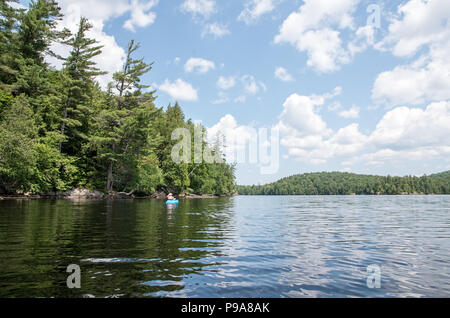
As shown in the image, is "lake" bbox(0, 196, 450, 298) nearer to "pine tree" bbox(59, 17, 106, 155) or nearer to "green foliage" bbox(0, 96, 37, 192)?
"green foliage" bbox(0, 96, 37, 192)

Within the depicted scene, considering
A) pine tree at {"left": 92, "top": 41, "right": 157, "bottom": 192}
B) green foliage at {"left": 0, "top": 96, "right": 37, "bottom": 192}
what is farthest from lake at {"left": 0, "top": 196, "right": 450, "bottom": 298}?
pine tree at {"left": 92, "top": 41, "right": 157, "bottom": 192}

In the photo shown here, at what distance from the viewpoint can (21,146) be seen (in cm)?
3525

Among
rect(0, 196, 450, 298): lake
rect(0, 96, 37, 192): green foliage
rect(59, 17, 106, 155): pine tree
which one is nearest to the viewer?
rect(0, 196, 450, 298): lake

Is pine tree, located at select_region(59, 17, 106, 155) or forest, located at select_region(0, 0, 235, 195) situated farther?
pine tree, located at select_region(59, 17, 106, 155)

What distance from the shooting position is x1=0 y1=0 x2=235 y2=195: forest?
126ft

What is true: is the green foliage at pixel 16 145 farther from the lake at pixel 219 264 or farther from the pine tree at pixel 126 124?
the lake at pixel 219 264

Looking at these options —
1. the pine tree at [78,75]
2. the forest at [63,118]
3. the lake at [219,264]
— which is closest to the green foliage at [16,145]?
the forest at [63,118]

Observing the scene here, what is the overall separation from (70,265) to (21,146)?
35.1 meters

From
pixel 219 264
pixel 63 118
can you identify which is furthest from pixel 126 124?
pixel 219 264

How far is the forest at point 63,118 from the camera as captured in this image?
38.3 meters

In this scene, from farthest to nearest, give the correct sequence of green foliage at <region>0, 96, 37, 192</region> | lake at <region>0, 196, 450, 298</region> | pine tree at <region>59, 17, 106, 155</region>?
1. pine tree at <region>59, 17, 106, 155</region>
2. green foliage at <region>0, 96, 37, 192</region>
3. lake at <region>0, 196, 450, 298</region>

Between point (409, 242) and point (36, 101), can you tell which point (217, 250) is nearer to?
point (409, 242)

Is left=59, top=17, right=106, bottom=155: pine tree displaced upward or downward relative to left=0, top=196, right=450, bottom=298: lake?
upward
